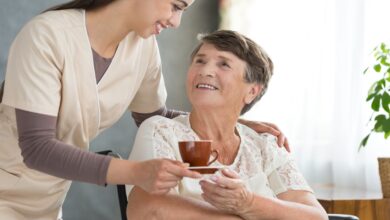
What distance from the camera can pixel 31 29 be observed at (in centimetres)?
167

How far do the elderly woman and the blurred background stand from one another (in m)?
1.67

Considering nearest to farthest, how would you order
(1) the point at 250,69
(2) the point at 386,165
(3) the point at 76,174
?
(3) the point at 76,174, (1) the point at 250,69, (2) the point at 386,165

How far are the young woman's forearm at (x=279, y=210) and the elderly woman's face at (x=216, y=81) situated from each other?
1.23 feet

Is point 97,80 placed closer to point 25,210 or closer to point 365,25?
point 25,210

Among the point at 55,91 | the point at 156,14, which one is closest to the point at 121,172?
the point at 55,91

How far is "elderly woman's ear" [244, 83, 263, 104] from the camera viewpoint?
2.11 metres

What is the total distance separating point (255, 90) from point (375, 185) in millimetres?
1728

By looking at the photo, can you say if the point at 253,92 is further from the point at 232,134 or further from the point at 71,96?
the point at 71,96

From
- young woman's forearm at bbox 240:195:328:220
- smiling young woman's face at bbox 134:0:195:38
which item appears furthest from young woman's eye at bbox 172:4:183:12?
young woman's forearm at bbox 240:195:328:220

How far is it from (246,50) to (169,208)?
0.63 m

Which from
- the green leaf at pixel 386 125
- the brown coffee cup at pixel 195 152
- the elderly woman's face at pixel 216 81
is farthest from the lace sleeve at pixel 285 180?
the green leaf at pixel 386 125

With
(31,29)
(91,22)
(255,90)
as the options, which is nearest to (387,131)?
(255,90)

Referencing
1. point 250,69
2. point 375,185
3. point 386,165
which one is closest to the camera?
point 250,69

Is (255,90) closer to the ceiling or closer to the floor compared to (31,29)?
closer to the floor
